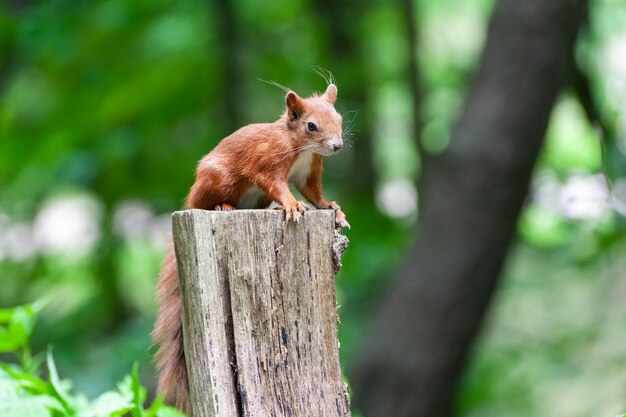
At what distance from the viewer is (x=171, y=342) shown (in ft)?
7.93

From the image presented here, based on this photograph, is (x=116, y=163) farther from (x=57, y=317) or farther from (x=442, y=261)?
(x=442, y=261)

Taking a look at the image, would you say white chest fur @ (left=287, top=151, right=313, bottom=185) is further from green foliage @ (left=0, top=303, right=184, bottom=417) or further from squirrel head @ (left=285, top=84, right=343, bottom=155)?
green foliage @ (left=0, top=303, right=184, bottom=417)

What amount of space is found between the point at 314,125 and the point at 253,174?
0.22 m

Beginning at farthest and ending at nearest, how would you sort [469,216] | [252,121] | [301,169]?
1. [252,121]
2. [469,216]
3. [301,169]

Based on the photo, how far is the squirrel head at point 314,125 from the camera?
7.70 feet

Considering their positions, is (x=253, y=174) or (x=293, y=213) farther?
(x=253, y=174)

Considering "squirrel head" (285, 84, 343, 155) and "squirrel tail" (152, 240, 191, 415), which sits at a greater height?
"squirrel head" (285, 84, 343, 155)

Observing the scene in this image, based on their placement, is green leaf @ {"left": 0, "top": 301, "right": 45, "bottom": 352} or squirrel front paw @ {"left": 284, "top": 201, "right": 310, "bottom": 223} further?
green leaf @ {"left": 0, "top": 301, "right": 45, "bottom": 352}

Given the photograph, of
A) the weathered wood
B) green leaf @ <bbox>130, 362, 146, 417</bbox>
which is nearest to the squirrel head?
the weathered wood

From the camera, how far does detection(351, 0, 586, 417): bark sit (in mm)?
5133

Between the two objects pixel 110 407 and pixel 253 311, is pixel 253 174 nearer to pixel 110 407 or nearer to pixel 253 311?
pixel 253 311

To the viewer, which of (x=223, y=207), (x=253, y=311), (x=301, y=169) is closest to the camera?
(x=253, y=311)

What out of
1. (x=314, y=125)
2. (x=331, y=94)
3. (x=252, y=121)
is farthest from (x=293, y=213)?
(x=252, y=121)

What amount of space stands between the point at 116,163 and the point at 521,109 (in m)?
3.72
